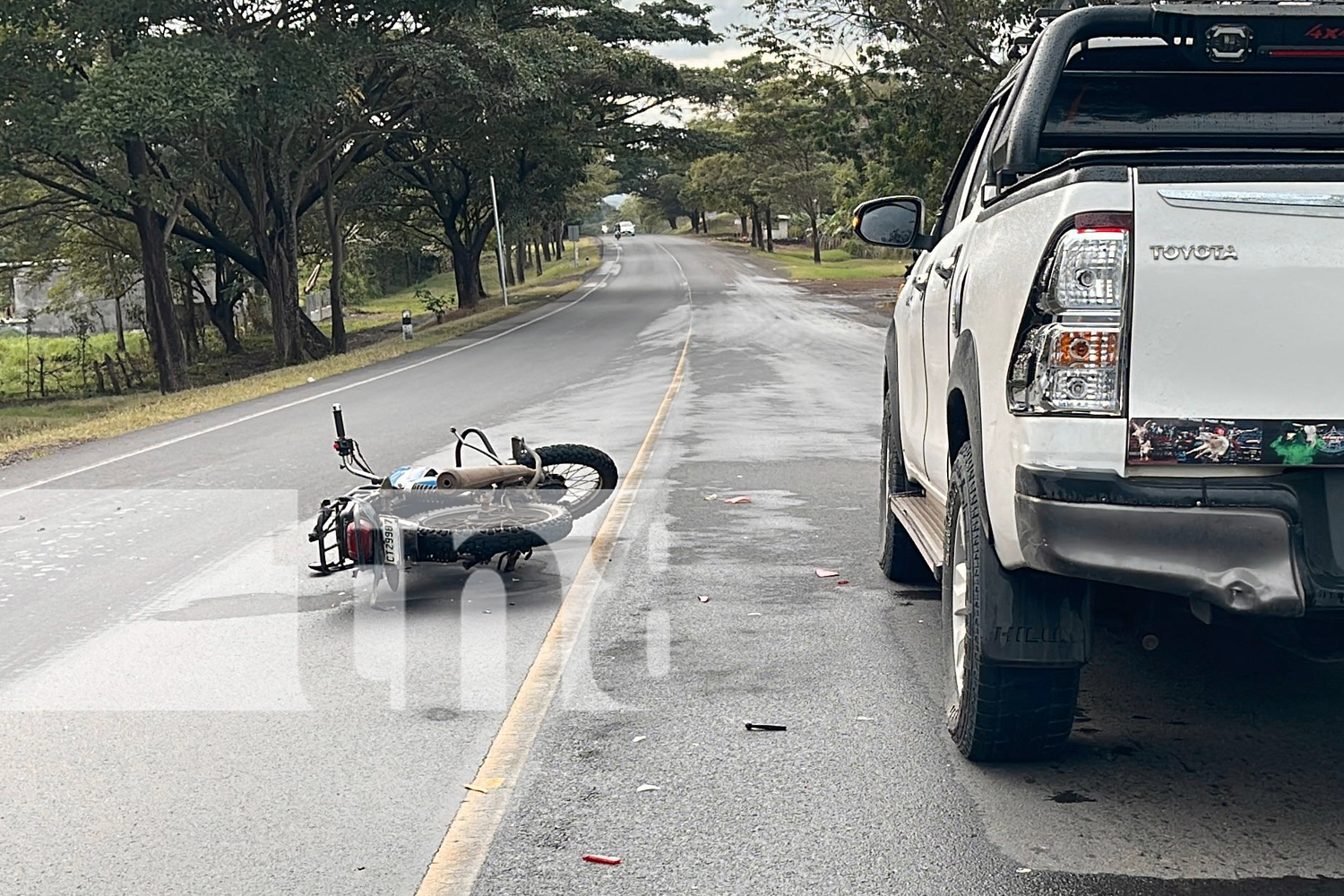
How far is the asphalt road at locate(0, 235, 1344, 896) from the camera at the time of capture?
411 centimetres

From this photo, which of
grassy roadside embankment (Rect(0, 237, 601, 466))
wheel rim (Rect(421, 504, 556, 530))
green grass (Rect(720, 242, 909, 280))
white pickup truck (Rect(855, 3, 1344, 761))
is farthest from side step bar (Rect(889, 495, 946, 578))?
green grass (Rect(720, 242, 909, 280))

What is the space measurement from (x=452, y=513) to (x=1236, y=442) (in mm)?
5165

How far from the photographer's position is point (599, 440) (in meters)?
14.4

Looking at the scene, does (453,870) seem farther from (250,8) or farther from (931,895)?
(250,8)

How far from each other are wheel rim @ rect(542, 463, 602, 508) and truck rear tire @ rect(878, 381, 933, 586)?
214 cm

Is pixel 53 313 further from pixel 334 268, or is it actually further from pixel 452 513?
pixel 452 513

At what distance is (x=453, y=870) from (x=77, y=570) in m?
5.57

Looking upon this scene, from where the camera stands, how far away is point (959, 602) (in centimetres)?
493

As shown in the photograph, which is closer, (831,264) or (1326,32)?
(1326,32)

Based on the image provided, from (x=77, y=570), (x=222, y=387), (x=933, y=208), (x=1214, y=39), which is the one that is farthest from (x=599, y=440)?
(x=933, y=208)

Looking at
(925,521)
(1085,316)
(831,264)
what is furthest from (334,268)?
(831,264)

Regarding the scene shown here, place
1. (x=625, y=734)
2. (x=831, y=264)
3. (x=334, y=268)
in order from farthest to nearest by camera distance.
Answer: (x=831, y=264) < (x=334, y=268) < (x=625, y=734)

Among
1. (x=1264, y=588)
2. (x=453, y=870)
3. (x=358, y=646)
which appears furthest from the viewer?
(x=358, y=646)

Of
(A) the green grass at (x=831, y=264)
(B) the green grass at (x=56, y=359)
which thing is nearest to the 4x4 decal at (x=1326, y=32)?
(B) the green grass at (x=56, y=359)
